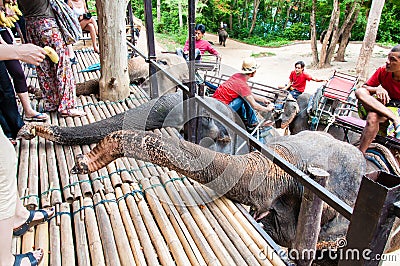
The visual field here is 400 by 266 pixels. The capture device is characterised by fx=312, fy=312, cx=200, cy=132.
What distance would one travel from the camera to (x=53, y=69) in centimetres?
379

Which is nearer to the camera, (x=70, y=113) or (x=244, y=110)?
(x=70, y=113)

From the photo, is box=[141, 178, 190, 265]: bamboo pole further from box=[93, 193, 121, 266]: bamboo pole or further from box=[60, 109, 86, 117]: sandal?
box=[60, 109, 86, 117]: sandal

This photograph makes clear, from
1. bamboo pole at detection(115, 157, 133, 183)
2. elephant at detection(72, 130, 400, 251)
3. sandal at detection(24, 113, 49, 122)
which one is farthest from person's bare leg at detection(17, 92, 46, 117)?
elephant at detection(72, 130, 400, 251)

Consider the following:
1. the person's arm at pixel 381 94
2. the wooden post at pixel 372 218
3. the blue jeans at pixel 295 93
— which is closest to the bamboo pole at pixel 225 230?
the wooden post at pixel 372 218

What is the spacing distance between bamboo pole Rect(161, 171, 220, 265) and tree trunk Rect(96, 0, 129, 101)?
2.34 meters

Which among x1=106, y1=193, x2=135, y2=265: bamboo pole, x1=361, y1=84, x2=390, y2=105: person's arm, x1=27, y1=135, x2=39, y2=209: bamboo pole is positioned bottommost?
x1=106, y1=193, x2=135, y2=265: bamboo pole

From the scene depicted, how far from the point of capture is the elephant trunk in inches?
87.9

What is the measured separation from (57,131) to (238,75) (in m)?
2.64

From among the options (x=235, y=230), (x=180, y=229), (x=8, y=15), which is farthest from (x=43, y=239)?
(x=8, y=15)

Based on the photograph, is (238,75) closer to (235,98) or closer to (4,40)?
(235,98)

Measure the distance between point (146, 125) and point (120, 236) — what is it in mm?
1796

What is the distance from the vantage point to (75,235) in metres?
2.07

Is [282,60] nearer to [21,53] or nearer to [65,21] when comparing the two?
[65,21]

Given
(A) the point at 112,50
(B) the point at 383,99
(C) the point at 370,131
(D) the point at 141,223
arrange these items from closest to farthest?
(D) the point at 141,223 < (C) the point at 370,131 < (B) the point at 383,99 < (A) the point at 112,50
